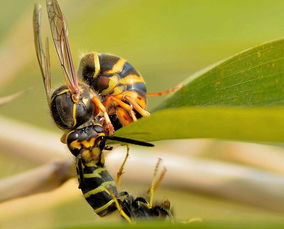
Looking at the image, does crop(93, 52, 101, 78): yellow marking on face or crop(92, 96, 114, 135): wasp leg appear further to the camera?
crop(93, 52, 101, 78): yellow marking on face

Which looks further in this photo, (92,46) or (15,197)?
(92,46)

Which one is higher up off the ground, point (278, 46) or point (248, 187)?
point (278, 46)

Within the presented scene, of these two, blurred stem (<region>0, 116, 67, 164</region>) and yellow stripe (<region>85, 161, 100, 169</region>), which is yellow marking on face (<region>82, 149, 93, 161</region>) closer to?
yellow stripe (<region>85, 161, 100, 169</region>)

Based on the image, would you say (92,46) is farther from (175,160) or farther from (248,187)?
(248,187)

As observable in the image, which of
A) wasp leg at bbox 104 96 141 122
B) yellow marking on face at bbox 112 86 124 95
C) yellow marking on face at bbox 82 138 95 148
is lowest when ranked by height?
yellow marking on face at bbox 82 138 95 148

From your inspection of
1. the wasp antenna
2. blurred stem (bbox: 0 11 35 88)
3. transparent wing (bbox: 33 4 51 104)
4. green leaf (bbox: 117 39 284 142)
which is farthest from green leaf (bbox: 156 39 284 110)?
blurred stem (bbox: 0 11 35 88)

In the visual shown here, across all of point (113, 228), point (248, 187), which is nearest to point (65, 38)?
point (248, 187)
